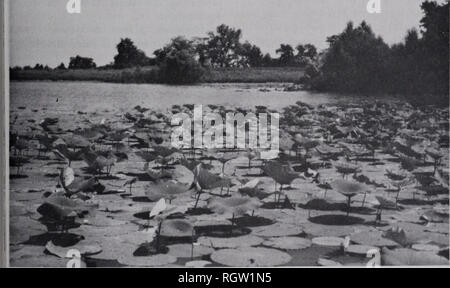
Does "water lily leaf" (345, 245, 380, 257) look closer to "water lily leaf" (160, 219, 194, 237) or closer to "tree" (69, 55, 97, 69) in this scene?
"water lily leaf" (160, 219, 194, 237)

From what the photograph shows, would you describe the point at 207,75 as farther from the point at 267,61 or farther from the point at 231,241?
the point at 231,241

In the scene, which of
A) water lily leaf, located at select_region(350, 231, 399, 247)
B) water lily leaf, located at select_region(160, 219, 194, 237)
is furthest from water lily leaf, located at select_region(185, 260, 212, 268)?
water lily leaf, located at select_region(350, 231, 399, 247)

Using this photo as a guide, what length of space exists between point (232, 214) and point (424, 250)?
0.96m

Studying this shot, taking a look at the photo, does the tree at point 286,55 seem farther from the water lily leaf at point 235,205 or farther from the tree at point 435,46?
the water lily leaf at point 235,205

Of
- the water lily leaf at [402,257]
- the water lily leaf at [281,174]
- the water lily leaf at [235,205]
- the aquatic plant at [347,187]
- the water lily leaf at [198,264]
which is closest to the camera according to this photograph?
the water lily leaf at [402,257]

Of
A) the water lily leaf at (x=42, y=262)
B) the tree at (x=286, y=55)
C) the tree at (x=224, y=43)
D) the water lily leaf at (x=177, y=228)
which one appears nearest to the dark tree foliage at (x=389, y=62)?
the tree at (x=286, y=55)

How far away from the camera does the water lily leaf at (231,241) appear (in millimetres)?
2727

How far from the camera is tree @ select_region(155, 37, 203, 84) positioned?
332 centimetres

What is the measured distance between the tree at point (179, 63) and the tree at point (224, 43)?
0.36 ft

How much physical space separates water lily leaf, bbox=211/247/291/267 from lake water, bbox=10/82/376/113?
1.03 meters

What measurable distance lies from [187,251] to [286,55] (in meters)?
1.33

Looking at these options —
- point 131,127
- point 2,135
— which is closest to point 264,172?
point 131,127

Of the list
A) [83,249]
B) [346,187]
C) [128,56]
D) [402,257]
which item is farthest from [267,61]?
[83,249]
